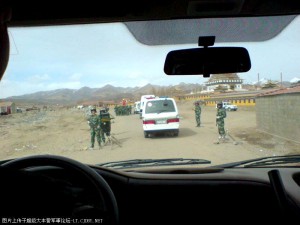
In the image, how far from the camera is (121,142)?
9.34 m

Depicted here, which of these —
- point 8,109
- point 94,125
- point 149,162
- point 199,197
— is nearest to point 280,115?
point 94,125

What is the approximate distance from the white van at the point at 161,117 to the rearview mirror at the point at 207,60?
927cm

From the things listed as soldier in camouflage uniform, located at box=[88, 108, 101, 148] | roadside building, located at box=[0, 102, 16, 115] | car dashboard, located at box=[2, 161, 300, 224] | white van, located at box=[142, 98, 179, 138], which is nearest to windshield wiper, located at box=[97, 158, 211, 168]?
car dashboard, located at box=[2, 161, 300, 224]

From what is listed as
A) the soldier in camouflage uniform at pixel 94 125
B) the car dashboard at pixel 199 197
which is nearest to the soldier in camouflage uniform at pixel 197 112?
the soldier in camouflage uniform at pixel 94 125

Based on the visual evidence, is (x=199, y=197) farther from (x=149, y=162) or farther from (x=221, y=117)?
(x=221, y=117)

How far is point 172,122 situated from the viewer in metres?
14.7

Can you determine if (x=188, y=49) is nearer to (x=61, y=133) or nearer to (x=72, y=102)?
(x=72, y=102)

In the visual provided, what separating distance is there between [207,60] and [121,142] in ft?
19.9

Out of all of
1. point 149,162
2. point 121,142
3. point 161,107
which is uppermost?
point 161,107

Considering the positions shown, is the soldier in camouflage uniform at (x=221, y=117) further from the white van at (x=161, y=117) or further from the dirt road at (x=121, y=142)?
the white van at (x=161, y=117)

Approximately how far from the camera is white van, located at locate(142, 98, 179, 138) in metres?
13.6

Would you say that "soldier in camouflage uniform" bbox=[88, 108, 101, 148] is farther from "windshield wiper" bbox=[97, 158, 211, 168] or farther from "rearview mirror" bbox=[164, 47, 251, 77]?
"rearview mirror" bbox=[164, 47, 251, 77]

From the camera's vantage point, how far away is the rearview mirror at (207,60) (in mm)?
3531

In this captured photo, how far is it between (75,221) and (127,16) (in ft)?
7.16
